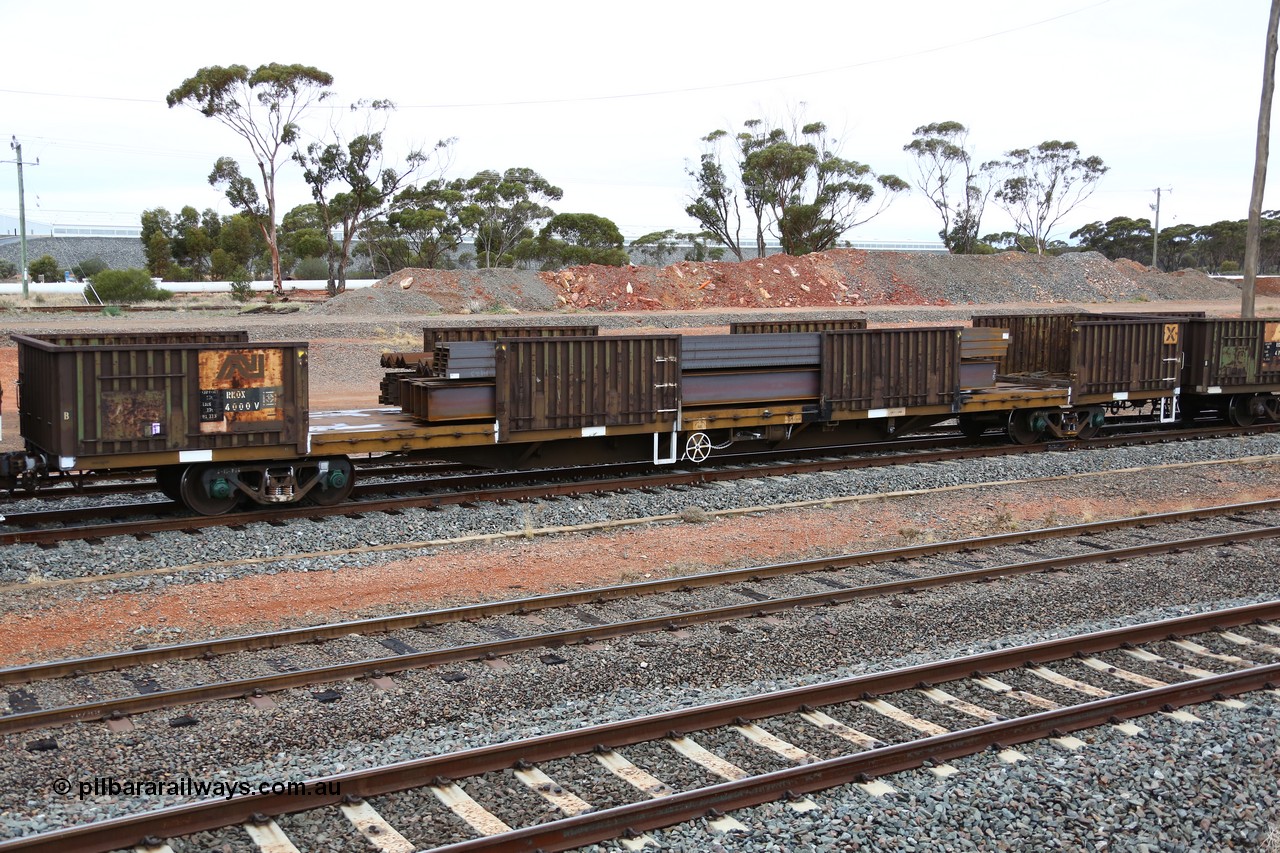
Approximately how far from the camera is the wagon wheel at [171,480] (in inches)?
559

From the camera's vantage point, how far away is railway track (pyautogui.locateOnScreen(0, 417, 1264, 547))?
1331 cm

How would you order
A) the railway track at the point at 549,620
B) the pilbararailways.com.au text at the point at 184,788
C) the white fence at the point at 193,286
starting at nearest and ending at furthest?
1. the pilbararailways.com.au text at the point at 184,788
2. the railway track at the point at 549,620
3. the white fence at the point at 193,286

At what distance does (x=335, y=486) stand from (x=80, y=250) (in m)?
103

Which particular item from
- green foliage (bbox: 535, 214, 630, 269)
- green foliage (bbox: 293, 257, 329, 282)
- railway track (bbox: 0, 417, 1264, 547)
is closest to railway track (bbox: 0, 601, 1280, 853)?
railway track (bbox: 0, 417, 1264, 547)

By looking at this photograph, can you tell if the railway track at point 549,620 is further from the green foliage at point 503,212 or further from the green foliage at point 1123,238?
the green foliage at point 1123,238

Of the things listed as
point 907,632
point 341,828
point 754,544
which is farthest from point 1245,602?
point 341,828

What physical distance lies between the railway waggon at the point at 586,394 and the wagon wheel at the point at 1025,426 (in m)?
0.03

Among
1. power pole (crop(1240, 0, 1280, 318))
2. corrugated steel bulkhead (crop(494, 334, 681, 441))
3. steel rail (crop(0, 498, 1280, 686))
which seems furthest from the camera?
power pole (crop(1240, 0, 1280, 318))

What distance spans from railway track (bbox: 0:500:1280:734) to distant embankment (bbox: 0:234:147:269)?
323 feet

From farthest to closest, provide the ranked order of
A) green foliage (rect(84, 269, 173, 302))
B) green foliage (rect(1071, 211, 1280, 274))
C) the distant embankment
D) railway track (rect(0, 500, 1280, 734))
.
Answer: green foliage (rect(1071, 211, 1280, 274)), the distant embankment, green foliage (rect(84, 269, 173, 302)), railway track (rect(0, 500, 1280, 734))

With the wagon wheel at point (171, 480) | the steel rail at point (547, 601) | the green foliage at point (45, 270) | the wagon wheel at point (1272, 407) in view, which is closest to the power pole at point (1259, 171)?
the wagon wheel at point (1272, 407)

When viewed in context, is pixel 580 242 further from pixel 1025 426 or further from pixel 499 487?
pixel 499 487

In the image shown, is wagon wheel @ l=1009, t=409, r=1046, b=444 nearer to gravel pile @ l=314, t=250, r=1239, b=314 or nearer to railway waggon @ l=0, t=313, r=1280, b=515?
railway waggon @ l=0, t=313, r=1280, b=515

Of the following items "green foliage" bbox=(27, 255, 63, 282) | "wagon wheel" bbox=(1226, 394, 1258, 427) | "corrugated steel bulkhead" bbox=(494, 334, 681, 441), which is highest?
"green foliage" bbox=(27, 255, 63, 282)
